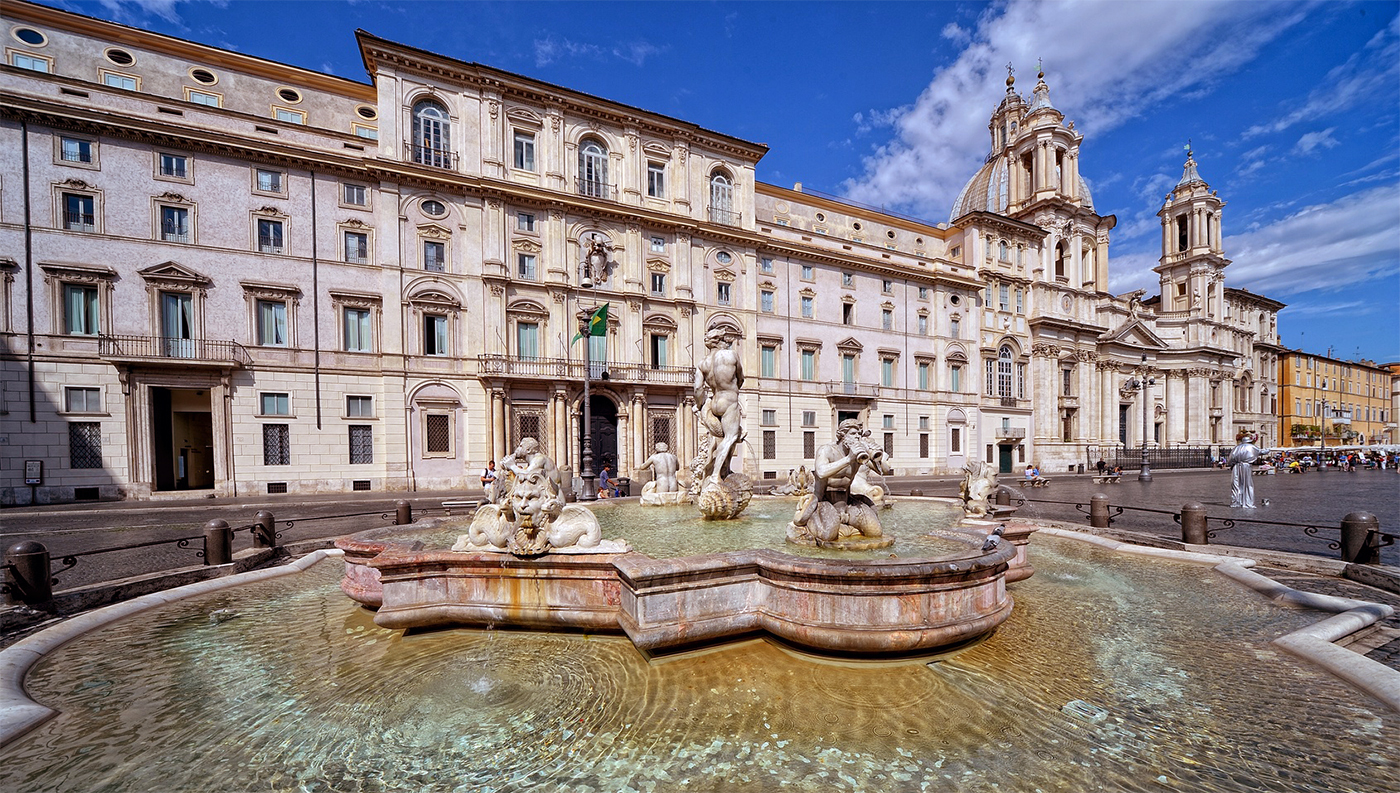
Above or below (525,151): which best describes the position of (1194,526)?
below

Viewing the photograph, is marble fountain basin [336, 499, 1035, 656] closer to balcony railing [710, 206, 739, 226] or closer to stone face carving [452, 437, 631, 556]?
stone face carving [452, 437, 631, 556]

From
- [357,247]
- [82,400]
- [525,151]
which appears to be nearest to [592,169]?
[525,151]

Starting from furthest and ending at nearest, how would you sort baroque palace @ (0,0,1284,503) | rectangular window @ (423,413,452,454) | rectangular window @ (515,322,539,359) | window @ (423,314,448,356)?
rectangular window @ (515,322,539,359)
window @ (423,314,448,356)
rectangular window @ (423,413,452,454)
baroque palace @ (0,0,1284,503)

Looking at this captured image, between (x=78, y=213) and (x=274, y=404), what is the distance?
8863 millimetres

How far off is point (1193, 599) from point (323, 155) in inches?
1119

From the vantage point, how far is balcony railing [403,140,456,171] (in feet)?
73.8

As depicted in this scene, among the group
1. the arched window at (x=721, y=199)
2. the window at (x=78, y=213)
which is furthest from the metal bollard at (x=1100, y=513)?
the window at (x=78, y=213)

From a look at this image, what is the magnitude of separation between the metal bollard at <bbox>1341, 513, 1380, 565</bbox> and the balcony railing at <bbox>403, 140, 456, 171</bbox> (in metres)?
28.0

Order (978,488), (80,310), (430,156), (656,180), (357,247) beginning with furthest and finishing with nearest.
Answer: (656,180), (430,156), (357,247), (80,310), (978,488)

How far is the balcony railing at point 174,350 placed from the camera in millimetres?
18078

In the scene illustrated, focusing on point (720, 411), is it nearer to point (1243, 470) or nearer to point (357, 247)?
point (1243, 470)

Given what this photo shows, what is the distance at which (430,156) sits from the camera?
75.5 feet

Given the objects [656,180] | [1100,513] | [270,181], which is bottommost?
[1100,513]

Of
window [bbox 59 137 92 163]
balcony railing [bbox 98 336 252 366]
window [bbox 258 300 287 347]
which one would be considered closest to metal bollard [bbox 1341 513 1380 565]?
window [bbox 258 300 287 347]
